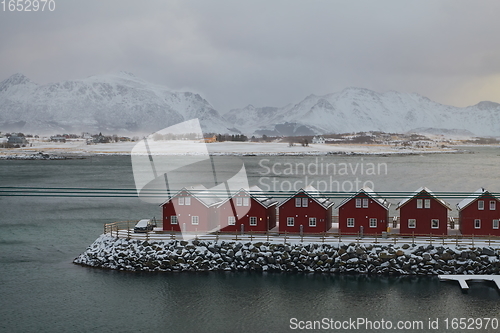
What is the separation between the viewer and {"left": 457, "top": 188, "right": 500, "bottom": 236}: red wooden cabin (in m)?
23.7

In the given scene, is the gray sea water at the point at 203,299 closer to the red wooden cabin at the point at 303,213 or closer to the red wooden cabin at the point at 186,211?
the red wooden cabin at the point at 303,213

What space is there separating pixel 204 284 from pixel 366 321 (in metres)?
6.35

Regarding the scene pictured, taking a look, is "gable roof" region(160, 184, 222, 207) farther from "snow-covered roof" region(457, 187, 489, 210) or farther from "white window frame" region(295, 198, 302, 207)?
"snow-covered roof" region(457, 187, 489, 210)

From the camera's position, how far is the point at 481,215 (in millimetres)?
23875

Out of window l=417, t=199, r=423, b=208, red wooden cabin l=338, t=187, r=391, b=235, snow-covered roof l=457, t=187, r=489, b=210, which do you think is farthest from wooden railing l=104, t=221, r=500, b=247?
snow-covered roof l=457, t=187, r=489, b=210

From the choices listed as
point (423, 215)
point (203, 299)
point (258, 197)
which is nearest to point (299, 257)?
point (258, 197)

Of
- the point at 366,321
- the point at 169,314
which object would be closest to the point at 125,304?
the point at 169,314

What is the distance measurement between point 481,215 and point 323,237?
702 cm

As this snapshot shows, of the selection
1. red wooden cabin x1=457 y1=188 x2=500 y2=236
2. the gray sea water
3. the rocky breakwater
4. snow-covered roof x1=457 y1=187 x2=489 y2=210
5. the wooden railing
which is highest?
snow-covered roof x1=457 y1=187 x2=489 y2=210

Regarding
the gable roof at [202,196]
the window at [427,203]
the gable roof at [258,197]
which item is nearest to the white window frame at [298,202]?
the gable roof at [258,197]

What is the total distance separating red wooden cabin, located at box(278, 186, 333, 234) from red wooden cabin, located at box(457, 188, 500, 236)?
19.5 feet

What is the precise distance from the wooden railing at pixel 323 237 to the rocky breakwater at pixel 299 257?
1.24ft

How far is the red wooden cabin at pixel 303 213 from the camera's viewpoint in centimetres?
2431

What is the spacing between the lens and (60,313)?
1917cm
